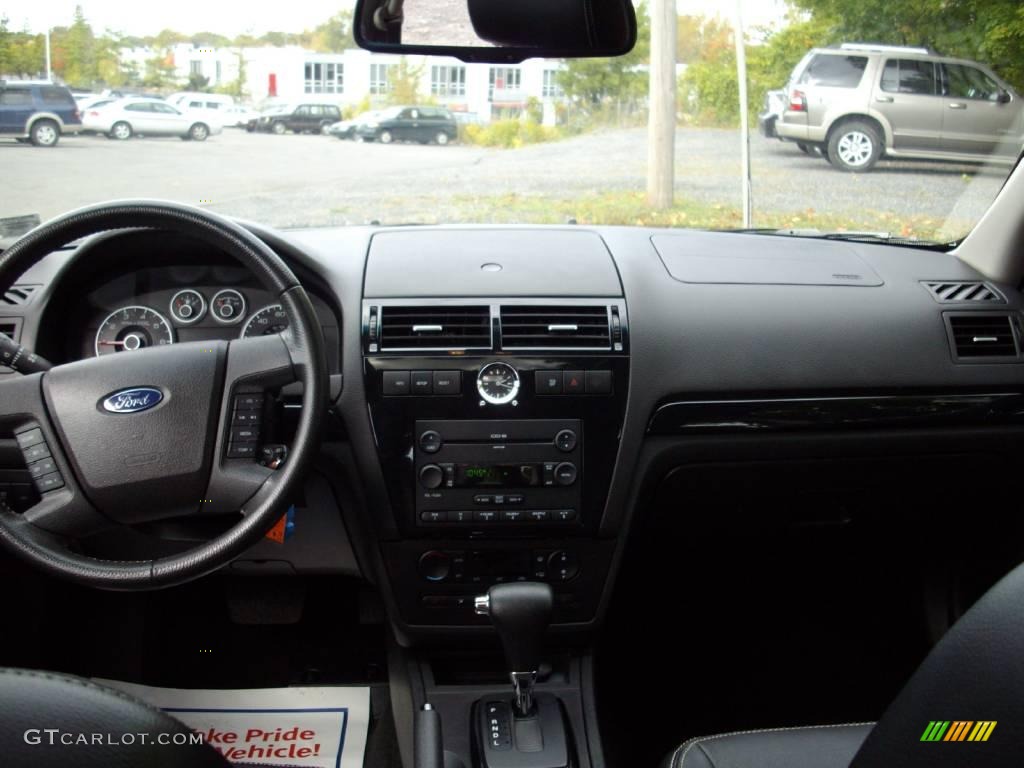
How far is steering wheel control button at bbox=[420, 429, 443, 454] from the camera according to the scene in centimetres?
247

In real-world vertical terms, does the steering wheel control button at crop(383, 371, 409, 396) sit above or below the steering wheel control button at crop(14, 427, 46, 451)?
above

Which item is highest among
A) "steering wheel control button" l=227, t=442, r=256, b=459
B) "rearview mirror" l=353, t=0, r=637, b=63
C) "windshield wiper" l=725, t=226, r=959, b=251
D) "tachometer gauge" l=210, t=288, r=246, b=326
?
"rearview mirror" l=353, t=0, r=637, b=63

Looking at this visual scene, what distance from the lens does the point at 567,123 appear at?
307 centimetres

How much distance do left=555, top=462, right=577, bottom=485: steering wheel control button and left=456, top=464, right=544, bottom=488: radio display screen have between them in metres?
0.04

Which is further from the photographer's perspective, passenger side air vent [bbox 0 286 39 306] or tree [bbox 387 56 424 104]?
tree [bbox 387 56 424 104]

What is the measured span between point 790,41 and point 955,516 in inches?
58.8

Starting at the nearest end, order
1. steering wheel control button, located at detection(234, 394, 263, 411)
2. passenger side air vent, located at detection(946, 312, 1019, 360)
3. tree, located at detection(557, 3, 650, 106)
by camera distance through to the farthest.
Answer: steering wheel control button, located at detection(234, 394, 263, 411)
passenger side air vent, located at detection(946, 312, 1019, 360)
tree, located at detection(557, 3, 650, 106)

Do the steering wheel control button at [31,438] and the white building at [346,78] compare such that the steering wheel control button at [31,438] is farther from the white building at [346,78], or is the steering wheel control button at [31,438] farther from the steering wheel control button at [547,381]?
the white building at [346,78]

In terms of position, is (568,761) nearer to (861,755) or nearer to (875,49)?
(861,755)

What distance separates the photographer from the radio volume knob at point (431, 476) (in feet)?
8.16

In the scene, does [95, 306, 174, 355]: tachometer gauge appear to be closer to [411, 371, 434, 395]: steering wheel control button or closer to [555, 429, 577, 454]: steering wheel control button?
[411, 371, 434, 395]: steering wheel control button

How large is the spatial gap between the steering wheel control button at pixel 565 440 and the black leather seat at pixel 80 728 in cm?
125

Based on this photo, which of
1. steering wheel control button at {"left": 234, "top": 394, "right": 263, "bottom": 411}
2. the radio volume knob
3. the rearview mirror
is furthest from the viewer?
the radio volume knob

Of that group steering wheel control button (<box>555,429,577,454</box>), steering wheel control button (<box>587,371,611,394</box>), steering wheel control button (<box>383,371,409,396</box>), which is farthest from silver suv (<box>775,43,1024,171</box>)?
steering wheel control button (<box>383,371,409,396</box>)
